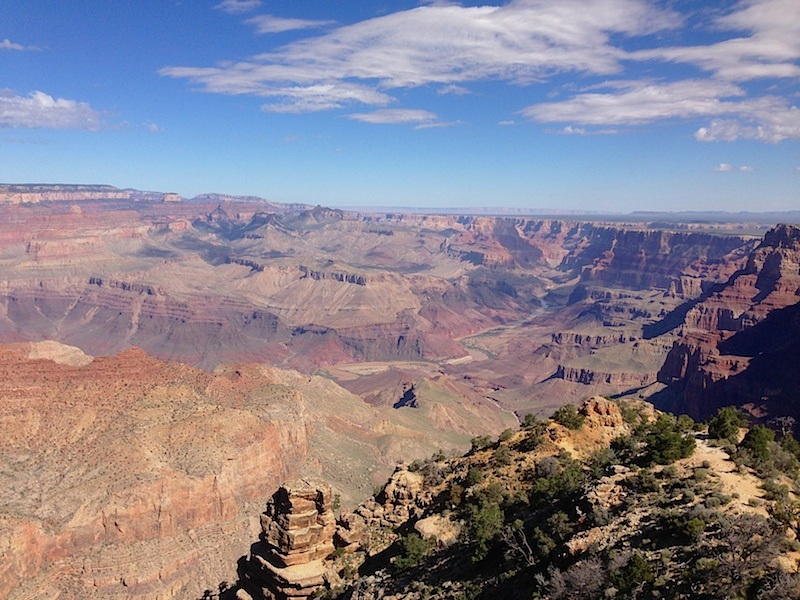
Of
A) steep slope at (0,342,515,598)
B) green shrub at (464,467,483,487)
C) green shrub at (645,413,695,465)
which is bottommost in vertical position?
steep slope at (0,342,515,598)

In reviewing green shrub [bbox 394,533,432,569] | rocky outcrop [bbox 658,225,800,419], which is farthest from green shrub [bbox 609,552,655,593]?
rocky outcrop [bbox 658,225,800,419]

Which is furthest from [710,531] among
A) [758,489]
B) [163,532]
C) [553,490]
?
[163,532]

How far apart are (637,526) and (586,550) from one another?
2378 mm

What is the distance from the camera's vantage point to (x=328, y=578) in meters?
29.7

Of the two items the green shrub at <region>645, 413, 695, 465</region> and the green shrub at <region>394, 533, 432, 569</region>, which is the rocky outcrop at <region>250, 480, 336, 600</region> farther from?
the green shrub at <region>645, 413, 695, 465</region>

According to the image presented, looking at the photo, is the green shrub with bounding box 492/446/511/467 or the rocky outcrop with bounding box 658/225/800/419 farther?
the rocky outcrop with bounding box 658/225/800/419

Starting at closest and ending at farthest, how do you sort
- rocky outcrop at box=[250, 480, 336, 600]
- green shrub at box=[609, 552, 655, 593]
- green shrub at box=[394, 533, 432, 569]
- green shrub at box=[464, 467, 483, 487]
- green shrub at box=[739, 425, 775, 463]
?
green shrub at box=[609, 552, 655, 593], green shrub at box=[739, 425, 775, 463], green shrub at box=[394, 533, 432, 569], rocky outcrop at box=[250, 480, 336, 600], green shrub at box=[464, 467, 483, 487]

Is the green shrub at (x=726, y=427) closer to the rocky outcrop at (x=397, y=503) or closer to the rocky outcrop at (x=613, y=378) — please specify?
the rocky outcrop at (x=397, y=503)

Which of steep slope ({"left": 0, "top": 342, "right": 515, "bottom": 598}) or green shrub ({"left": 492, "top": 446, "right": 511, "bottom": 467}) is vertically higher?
green shrub ({"left": 492, "top": 446, "right": 511, "bottom": 467})

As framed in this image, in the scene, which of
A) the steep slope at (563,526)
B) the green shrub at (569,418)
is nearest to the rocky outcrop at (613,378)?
the steep slope at (563,526)

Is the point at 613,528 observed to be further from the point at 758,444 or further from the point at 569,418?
the point at 569,418

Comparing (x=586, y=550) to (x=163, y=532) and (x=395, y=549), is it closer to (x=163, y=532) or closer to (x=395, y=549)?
(x=395, y=549)

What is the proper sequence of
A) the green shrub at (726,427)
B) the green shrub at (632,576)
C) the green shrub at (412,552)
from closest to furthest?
the green shrub at (632,576), the green shrub at (412,552), the green shrub at (726,427)

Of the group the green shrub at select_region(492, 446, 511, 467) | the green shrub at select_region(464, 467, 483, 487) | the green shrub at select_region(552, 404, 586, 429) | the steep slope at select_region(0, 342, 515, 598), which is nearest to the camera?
the green shrub at select_region(464, 467, 483, 487)
